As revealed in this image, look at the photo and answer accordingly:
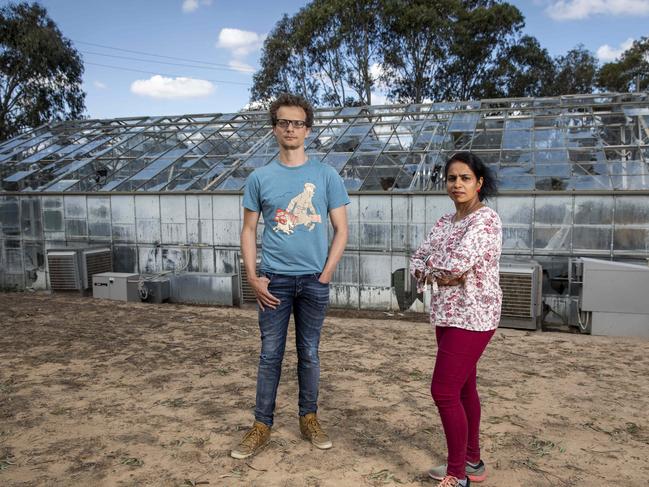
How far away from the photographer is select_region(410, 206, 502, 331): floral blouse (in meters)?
2.43

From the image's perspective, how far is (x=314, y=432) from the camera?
10.5ft

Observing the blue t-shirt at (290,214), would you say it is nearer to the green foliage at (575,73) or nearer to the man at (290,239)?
the man at (290,239)

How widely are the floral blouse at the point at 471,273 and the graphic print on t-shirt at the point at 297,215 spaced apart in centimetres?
78

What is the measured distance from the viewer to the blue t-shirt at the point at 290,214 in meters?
2.92

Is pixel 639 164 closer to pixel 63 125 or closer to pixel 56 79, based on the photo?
pixel 63 125

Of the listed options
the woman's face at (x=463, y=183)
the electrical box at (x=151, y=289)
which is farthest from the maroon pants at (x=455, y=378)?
the electrical box at (x=151, y=289)

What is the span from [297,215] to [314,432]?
56.0 inches

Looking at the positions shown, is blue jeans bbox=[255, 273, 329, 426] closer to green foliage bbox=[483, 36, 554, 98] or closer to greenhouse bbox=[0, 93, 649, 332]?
greenhouse bbox=[0, 93, 649, 332]

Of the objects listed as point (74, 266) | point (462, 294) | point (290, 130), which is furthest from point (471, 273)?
point (74, 266)

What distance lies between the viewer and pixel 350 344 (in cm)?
604

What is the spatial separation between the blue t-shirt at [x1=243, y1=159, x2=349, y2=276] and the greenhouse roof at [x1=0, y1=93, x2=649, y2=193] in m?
5.51

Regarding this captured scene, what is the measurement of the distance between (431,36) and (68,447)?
73.0 ft

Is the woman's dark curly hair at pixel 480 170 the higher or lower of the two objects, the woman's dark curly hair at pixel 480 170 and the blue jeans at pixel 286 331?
the higher

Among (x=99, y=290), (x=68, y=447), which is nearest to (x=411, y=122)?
(x=99, y=290)
